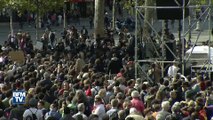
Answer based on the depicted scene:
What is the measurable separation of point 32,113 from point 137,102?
2.56 m

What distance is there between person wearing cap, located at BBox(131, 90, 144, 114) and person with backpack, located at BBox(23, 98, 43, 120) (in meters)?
2.26

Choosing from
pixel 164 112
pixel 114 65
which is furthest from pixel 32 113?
pixel 114 65

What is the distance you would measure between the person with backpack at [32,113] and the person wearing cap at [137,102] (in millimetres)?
2258

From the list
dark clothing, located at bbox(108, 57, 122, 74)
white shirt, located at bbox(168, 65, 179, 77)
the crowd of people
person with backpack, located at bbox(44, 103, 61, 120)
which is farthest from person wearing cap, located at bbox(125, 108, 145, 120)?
dark clothing, located at bbox(108, 57, 122, 74)

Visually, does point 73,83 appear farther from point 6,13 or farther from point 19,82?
point 6,13

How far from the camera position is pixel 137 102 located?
1589cm

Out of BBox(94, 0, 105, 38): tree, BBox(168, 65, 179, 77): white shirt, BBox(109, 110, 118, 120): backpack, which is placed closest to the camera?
BBox(109, 110, 118, 120): backpack

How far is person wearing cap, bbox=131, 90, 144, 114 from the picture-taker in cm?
1577

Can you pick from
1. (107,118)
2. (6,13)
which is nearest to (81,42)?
(107,118)

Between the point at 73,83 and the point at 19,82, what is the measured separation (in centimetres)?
159

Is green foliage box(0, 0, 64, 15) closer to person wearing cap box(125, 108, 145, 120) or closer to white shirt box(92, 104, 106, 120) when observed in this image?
white shirt box(92, 104, 106, 120)

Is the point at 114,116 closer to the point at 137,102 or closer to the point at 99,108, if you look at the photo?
the point at 99,108

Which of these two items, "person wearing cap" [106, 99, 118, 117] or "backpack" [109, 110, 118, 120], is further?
"person wearing cap" [106, 99, 118, 117]

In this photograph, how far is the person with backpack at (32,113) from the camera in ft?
48.9
